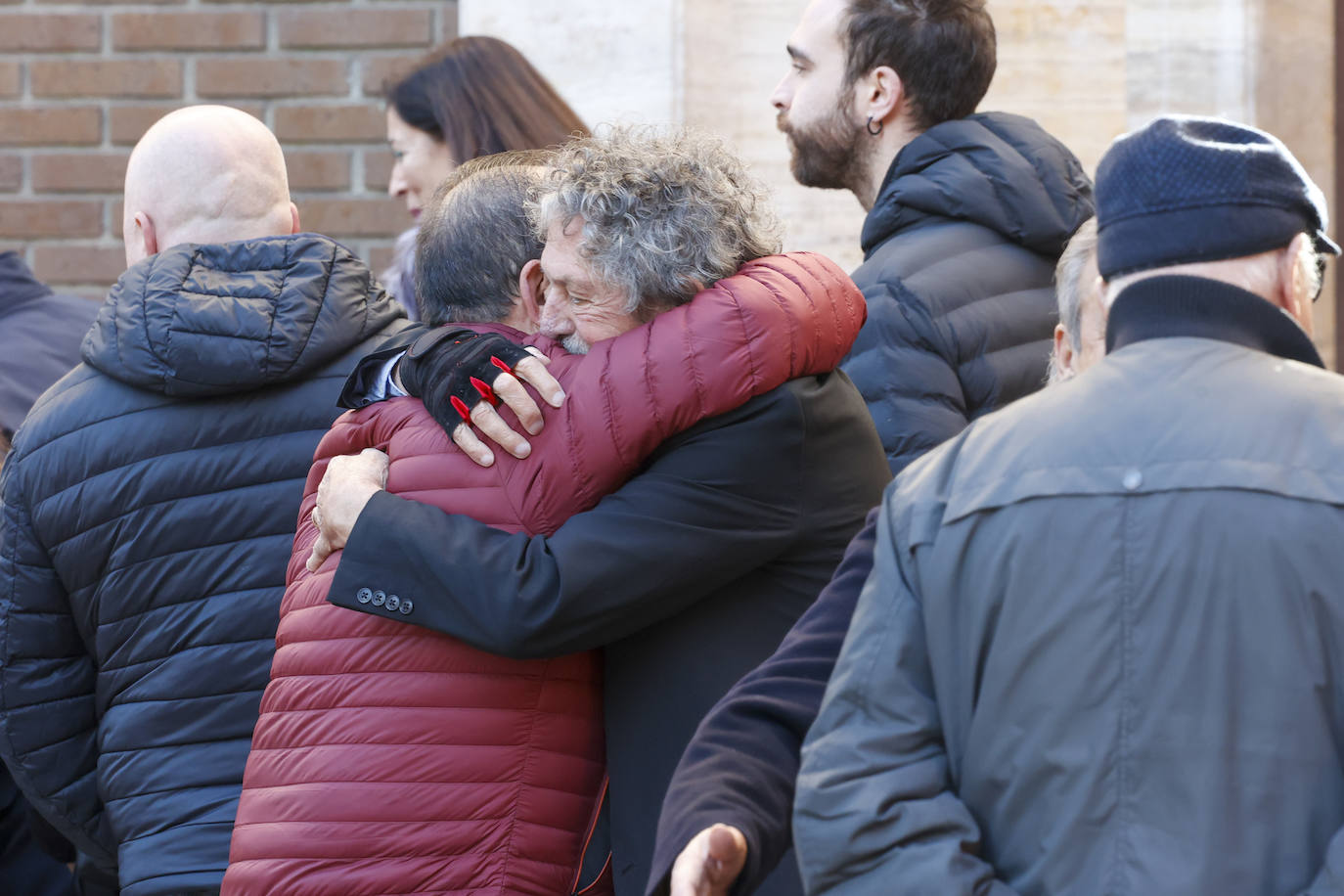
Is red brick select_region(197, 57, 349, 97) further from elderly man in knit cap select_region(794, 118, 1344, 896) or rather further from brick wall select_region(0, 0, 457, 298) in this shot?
elderly man in knit cap select_region(794, 118, 1344, 896)

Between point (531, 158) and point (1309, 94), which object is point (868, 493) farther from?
point (1309, 94)

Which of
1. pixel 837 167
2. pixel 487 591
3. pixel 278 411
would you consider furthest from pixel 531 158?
pixel 837 167

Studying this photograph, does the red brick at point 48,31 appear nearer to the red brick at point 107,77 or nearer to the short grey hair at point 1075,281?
the red brick at point 107,77

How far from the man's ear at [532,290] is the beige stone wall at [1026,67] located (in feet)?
5.09

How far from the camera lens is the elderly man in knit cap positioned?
1296 millimetres

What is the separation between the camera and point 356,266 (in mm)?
2516

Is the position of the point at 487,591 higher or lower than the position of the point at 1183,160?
lower

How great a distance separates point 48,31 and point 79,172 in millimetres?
362

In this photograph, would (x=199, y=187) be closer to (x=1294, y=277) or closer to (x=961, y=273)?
(x=961, y=273)

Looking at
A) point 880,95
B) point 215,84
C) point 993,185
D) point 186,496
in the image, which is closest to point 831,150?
point 880,95

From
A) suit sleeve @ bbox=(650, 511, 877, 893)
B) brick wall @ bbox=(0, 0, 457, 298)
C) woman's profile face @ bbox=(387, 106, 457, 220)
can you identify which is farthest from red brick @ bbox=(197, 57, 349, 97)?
suit sleeve @ bbox=(650, 511, 877, 893)

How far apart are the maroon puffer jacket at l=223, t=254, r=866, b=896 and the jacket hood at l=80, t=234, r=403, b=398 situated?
541mm

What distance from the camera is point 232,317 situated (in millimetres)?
2371

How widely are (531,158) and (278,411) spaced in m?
0.54
